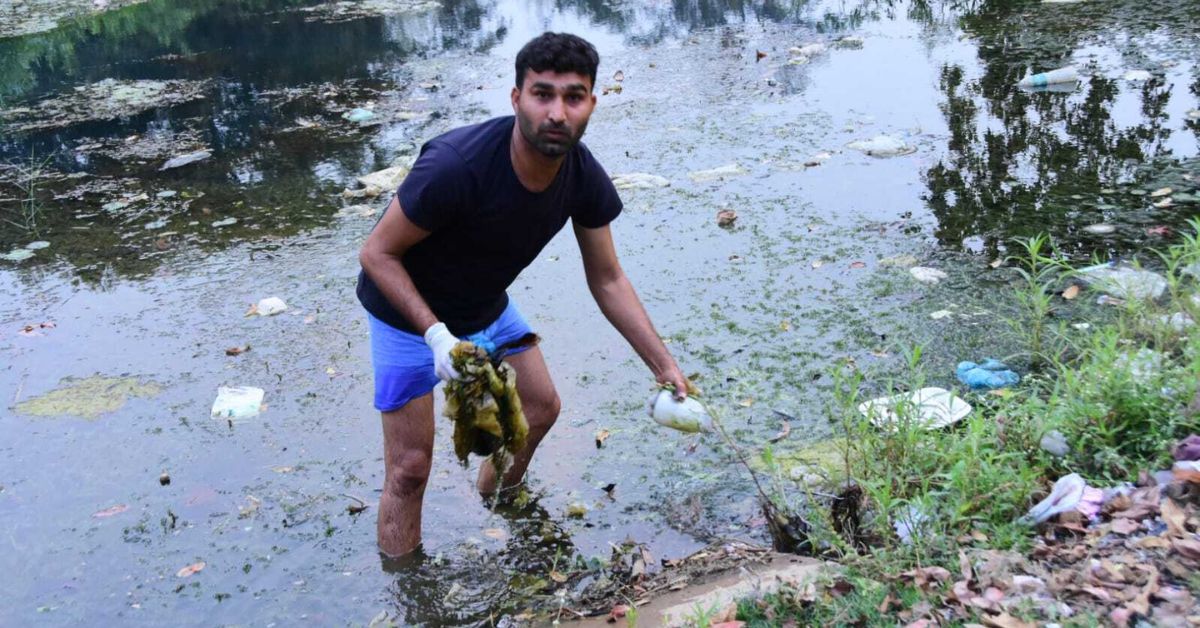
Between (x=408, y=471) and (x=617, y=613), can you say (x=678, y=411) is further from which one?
(x=408, y=471)

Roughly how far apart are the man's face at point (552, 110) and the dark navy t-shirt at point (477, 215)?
4.6 inches

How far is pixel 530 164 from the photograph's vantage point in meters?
2.85

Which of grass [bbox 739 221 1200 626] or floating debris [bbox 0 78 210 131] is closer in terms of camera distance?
grass [bbox 739 221 1200 626]

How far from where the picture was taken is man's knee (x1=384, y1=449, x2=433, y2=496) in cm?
316

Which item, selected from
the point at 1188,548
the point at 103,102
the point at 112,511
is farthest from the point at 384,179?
the point at 1188,548

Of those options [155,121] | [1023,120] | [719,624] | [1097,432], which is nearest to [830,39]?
[1023,120]

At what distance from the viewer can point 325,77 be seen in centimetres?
918

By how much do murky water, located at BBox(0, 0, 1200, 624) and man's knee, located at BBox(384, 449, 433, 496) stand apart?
0.92ft

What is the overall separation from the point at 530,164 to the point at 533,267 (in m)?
2.39

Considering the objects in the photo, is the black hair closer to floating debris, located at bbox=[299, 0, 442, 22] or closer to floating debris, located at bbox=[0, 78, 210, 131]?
floating debris, located at bbox=[0, 78, 210, 131]

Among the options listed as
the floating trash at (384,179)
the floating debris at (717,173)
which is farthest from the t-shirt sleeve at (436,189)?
the floating trash at (384,179)

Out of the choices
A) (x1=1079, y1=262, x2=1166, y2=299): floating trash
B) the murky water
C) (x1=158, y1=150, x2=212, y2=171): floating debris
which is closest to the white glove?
the murky water

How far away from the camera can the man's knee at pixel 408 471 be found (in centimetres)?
316

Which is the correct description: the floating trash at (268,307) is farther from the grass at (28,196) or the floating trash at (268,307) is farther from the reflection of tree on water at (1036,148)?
the reflection of tree on water at (1036,148)
